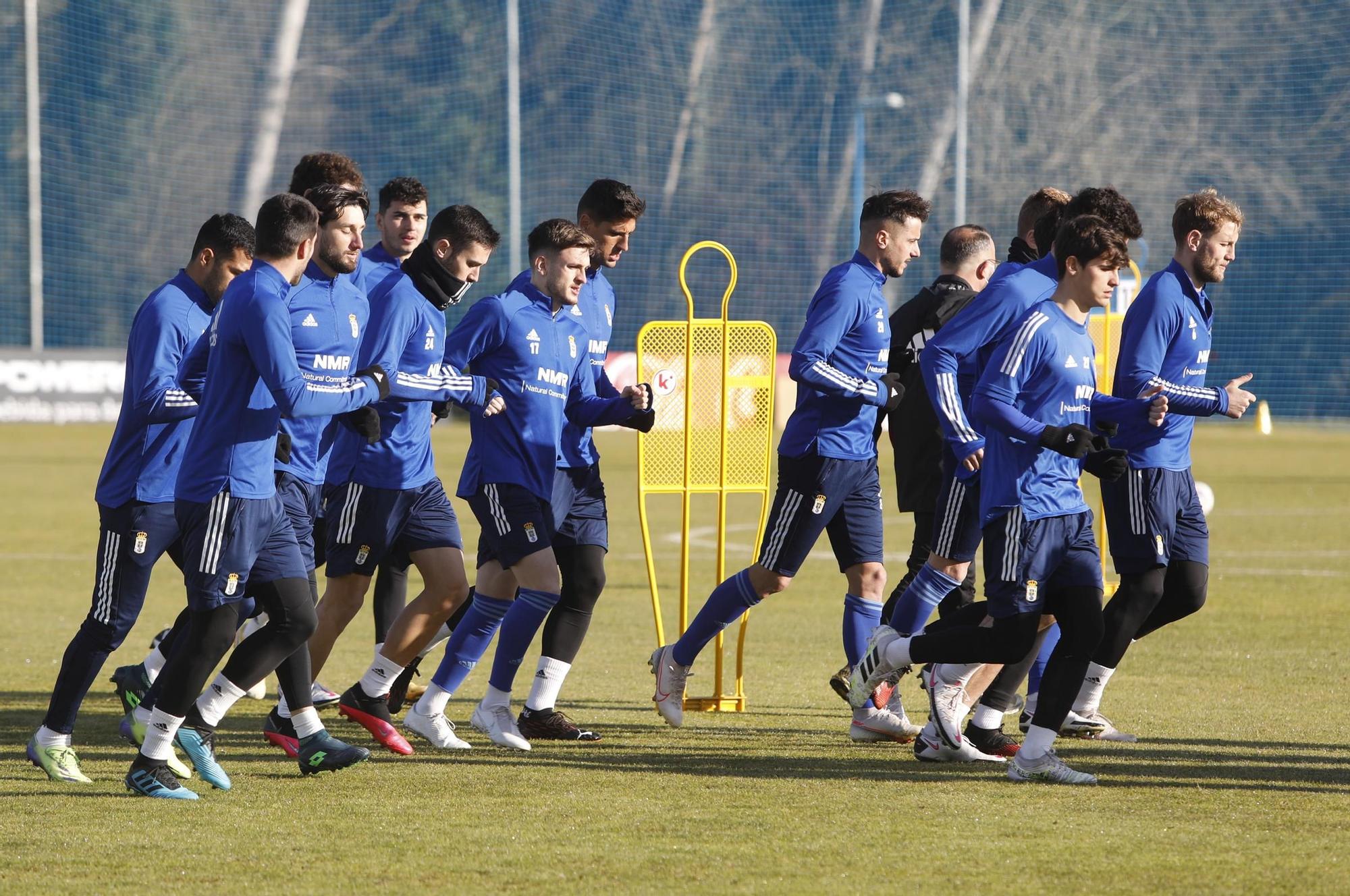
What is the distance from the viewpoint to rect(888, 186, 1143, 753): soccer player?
654cm

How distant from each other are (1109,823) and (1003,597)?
92cm

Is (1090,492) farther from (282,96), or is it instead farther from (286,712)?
(282,96)

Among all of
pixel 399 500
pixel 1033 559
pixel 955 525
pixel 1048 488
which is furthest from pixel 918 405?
pixel 399 500

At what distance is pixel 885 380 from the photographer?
→ 7.21 meters

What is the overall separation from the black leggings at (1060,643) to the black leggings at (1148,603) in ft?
0.88

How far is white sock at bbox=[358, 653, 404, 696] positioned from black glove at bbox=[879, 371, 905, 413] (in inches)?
88.0

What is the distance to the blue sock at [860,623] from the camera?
25.0ft

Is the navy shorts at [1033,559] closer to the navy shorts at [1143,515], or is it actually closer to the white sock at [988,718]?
the navy shorts at [1143,515]

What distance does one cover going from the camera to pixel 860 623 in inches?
300

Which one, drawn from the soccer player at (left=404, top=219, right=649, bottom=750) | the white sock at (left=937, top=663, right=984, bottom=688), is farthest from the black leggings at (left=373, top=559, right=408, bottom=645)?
the white sock at (left=937, top=663, right=984, bottom=688)

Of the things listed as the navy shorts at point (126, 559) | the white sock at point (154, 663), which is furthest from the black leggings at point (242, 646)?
the white sock at point (154, 663)

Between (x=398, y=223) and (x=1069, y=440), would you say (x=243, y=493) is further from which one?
(x=1069, y=440)

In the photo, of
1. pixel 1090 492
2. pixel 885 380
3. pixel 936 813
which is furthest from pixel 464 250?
pixel 1090 492

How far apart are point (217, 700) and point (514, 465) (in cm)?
152
